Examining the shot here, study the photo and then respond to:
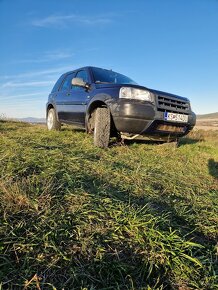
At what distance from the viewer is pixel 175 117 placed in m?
5.18

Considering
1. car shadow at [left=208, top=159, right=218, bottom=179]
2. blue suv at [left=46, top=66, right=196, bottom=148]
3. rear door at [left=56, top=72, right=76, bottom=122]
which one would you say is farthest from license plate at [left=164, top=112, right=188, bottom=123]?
rear door at [left=56, top=72, right=76, bottom=122]

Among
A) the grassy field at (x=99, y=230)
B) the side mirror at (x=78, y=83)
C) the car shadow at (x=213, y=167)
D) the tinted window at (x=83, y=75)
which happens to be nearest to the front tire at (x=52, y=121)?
the tinted window at (x=83, y=75)

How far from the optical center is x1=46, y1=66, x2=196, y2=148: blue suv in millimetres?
4621

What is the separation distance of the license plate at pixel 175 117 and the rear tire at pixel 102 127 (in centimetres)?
105

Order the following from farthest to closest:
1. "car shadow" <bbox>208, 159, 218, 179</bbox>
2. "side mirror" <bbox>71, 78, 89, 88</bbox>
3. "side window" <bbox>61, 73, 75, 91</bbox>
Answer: "side window" <bbox>61, 73, 75, 91</bbox> → "side mirror" <bbox>71, 78, 89, 88</bbox> → "car shadow" <bbox>208, 159, 218, 179</bbox>

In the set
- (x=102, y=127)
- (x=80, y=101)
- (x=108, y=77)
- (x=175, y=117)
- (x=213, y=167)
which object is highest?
(x=108, y=77)

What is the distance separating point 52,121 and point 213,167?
474 cm

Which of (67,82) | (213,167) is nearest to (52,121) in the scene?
(67,82)

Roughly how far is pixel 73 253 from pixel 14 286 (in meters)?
0.36

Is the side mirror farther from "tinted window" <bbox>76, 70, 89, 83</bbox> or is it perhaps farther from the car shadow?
the car shadow

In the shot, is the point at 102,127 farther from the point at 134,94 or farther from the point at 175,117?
the point at 175,117

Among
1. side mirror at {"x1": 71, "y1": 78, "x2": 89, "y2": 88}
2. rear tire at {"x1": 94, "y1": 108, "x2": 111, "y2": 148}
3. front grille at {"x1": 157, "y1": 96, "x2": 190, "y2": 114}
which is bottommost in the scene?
rear tire at {"x1": 94, "y1": 108, "x2": 111, "y2": 148}

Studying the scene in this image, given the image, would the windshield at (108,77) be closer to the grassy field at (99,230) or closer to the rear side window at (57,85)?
the rear side window at (57,85)

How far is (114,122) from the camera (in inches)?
187
